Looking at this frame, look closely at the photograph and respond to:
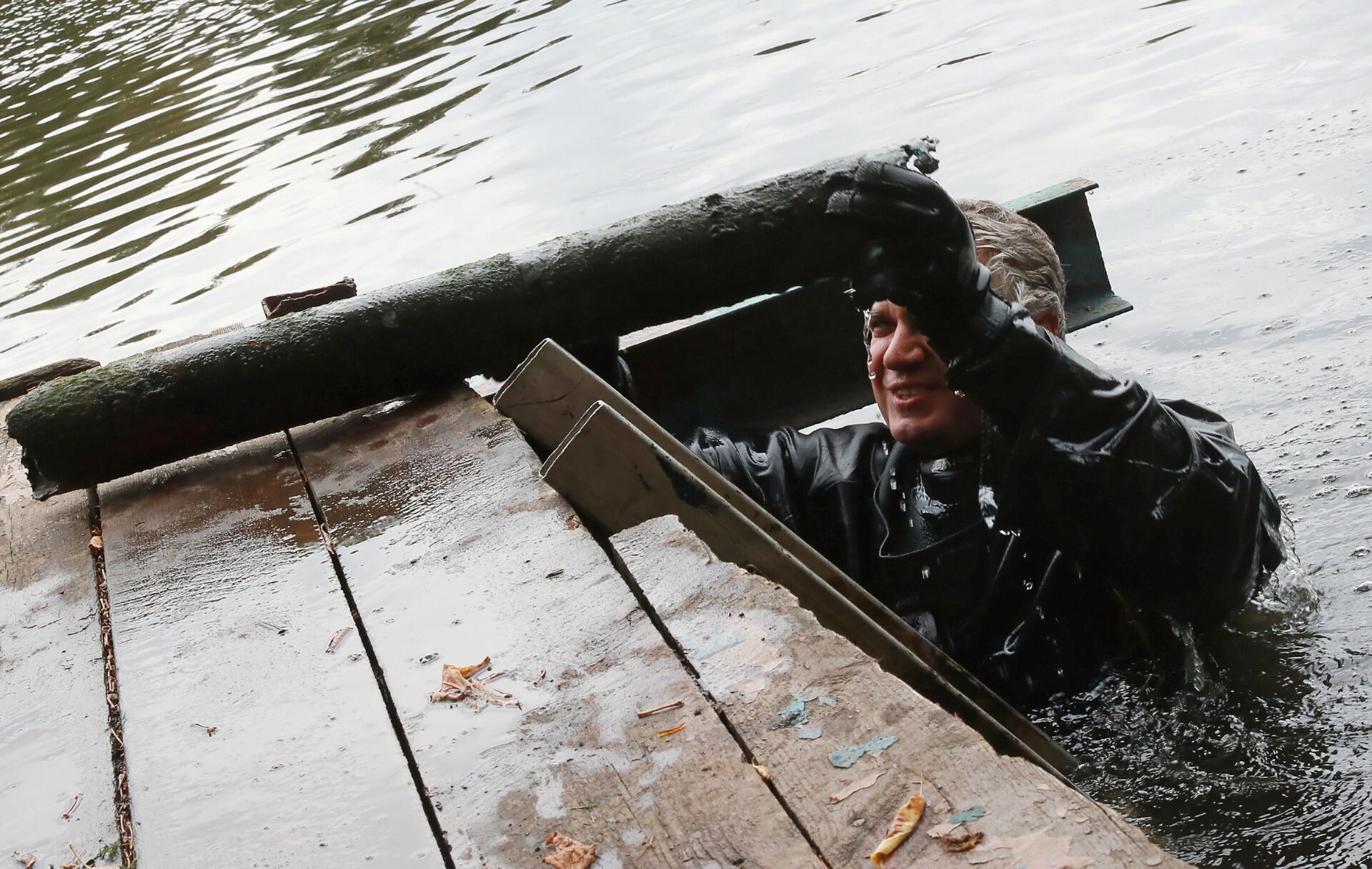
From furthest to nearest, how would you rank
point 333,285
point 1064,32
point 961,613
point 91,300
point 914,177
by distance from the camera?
1. point 1064,32
2. point 91,300
3. point 333,285
4. point 961,613
5. point 914,177

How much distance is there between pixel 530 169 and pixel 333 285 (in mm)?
Result: 5496

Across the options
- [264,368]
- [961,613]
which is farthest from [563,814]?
[264,368]

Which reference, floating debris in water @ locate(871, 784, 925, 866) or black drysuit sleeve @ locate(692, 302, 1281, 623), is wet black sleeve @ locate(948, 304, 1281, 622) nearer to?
black drysuit sleeve @ locate(692, 302, 1281, 623)

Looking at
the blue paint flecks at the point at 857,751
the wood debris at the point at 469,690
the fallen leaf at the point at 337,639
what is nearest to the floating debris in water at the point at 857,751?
the blue paint flecks at the point at 857,751

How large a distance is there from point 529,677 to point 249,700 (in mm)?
501

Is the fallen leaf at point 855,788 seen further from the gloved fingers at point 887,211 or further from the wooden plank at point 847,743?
the gloved fingers at point 887,211

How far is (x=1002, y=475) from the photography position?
8.96 ft

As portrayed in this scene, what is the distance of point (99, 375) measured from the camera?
322 centimetres

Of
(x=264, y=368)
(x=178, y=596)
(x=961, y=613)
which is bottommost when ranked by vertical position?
(x=961, y=613)

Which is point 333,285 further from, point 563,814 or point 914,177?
point 563,814

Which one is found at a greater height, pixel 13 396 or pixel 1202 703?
pixel 13 396

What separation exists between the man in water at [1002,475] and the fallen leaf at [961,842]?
1326mm

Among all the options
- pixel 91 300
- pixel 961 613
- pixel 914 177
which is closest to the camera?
pixel 914 177

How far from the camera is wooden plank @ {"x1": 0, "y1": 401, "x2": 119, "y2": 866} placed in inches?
75.2
